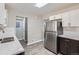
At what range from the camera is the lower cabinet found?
2.43 metres

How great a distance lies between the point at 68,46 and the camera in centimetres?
270

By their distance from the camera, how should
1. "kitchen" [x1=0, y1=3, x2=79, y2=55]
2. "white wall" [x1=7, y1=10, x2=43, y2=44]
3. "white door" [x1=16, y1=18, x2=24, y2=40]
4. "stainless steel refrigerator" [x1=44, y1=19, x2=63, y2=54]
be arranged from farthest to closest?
"white door" [x1=16, y1=18, x2=24, y2=40] → "white wall" [x1=7, y1=10, x2=43, y2=44] → "stainless steel refrigerator" [x1=44, y1=19, x2=63, y2=54] → "kitchen" [x1=0, y1=3, x2=79, y2=55]

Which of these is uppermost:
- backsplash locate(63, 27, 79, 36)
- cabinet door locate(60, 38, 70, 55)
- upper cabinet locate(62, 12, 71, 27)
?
upper cabinet locate(62, 12, 71, 27)

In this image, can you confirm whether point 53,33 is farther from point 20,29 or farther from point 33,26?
point 20,29

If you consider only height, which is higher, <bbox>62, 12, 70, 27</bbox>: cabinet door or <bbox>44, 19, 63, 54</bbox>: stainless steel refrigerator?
<bbox>62, 12, 70, 27</bbox>: cabinet door

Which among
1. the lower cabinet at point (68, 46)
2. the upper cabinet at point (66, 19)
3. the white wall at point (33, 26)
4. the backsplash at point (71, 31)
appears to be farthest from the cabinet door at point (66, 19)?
the white wall at point (33, 26)

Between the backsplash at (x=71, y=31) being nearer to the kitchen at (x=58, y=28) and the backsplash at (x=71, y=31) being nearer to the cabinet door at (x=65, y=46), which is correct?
the kitchen at (x=58, y=28)

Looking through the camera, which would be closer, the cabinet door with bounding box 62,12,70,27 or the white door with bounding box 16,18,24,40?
the cabinet door with bounding box 62,12,70,27

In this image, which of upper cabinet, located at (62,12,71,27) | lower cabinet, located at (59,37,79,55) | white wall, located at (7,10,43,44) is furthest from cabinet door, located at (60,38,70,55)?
white wall, located at (7,10,43,44)

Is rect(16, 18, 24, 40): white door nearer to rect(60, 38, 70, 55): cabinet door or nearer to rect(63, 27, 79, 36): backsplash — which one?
rect(63, 27, 79, 36): backsplash

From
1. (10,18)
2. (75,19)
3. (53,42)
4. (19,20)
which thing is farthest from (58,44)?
(19,20)

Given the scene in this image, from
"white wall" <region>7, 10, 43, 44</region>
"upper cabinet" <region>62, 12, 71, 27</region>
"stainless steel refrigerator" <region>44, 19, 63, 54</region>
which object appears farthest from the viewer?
"white wall" <region>7, 10, 43, 44</region>

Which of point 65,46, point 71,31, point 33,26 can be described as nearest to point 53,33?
point 65,46

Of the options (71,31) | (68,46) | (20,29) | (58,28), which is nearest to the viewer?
(68,46)
